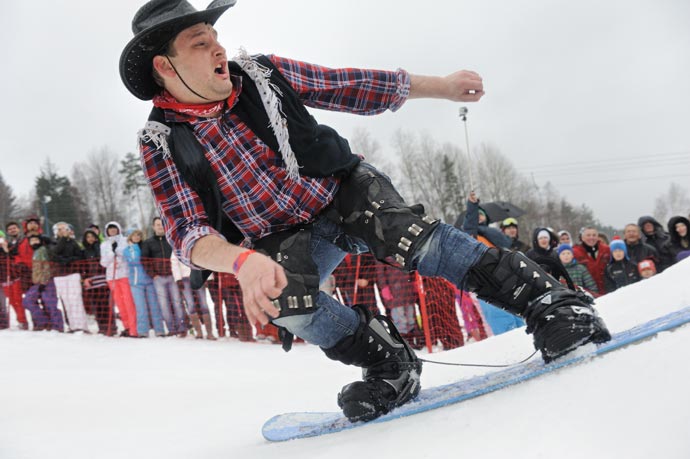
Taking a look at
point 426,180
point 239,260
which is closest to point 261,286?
point 239,260

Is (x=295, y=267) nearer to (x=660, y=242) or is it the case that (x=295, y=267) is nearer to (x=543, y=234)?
(x=543, y=234)

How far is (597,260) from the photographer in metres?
6.73

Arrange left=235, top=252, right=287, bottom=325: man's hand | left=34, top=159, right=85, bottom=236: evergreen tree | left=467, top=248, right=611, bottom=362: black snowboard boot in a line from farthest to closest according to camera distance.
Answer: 1. left=34, top=159, right=85, bottom=236: evergreen tree
2. left=467, top=248, right=611, bottom=362: black snowboard boot
3. left=235, top=252, right=287, bottom=325: man's hand

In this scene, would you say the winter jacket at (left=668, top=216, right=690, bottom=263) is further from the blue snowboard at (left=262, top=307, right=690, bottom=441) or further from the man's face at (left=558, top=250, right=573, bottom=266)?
the blue snowboard at (left=262, top=307, right=690, bottom=441)

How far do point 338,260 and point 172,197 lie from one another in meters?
0.75

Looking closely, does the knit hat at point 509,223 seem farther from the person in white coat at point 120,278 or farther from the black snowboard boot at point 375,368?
the person in white coat at point 120,278

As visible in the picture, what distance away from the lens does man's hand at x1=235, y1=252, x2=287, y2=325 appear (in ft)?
4.58

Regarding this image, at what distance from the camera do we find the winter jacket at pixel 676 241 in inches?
245

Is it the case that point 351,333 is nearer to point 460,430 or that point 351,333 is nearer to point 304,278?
point 304,278

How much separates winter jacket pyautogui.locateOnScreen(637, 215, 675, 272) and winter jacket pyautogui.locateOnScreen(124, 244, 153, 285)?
6651mm

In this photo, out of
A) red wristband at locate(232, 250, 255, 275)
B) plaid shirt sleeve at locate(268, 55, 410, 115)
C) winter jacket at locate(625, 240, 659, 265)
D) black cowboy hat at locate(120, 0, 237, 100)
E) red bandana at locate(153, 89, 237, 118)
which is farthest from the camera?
winter jacket at locate(625, 240, 659, 265)

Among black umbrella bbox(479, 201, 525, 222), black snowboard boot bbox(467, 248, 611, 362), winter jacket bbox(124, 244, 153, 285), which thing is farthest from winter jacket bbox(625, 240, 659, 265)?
winter jacket bbox(124, 244, 153, 285)

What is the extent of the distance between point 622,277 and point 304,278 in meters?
5.43

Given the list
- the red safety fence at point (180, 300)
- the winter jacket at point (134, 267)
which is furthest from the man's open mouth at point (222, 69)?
the winter jacket at point (134, 267)
